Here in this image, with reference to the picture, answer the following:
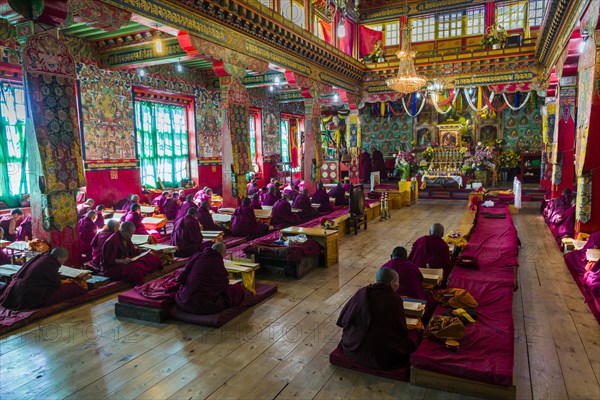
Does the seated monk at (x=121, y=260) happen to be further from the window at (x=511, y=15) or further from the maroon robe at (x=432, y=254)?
the window at (x=511, y=15)

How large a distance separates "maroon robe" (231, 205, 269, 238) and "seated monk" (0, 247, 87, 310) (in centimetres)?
439

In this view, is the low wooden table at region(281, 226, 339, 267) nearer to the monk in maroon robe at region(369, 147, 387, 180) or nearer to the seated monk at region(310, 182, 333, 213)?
the seated monk at region(310, 182, 333, 213)

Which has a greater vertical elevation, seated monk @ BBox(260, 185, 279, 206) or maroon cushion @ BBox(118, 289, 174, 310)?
seated monk @ BBox(260, 185, 279, 206)

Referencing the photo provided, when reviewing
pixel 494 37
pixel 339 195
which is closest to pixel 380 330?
pixel 339 195

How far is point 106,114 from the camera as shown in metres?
11.8

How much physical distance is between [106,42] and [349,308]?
10703 millimetres

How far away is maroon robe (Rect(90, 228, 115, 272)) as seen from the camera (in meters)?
6.52

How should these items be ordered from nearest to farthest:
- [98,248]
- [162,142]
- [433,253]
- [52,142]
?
[433,253] < [52,142] < [98,248] < [162,142]

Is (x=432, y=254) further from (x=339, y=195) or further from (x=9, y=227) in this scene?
(x=339, y=195)

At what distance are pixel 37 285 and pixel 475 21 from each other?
1878cm

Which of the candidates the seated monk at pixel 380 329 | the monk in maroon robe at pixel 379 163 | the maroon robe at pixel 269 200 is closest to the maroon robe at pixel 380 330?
the seated monk at pixel 380 329

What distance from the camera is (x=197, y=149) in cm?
1518

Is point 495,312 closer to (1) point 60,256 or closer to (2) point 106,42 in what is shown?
(1) point 60,256

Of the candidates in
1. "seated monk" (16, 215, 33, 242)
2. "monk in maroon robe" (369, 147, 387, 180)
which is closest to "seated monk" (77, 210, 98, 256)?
"seated monk" (16, 215, 33, 242)
